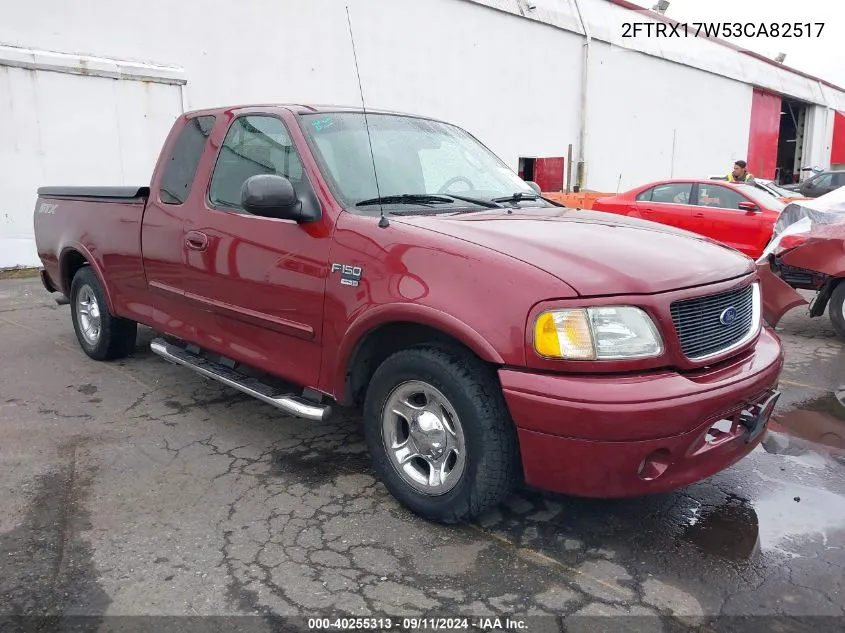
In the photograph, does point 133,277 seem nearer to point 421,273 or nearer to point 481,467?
point 421,273

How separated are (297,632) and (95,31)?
432 inches

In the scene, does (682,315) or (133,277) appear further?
(133,277)

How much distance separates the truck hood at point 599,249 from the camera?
8.61 feet

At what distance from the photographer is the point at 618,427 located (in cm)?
246

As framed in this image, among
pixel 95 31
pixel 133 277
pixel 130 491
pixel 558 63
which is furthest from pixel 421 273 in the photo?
pixel 558 63

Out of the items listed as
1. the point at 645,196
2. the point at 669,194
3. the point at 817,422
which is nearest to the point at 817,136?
the point at 645,196

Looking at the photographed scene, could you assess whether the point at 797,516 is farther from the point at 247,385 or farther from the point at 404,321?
the point at 247,385

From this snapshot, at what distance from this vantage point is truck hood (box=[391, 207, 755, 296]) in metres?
2.62

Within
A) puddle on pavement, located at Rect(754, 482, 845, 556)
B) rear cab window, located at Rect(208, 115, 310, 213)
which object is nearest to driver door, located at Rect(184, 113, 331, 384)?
rear cab window, located at Rect(208, 115, 310, 213)

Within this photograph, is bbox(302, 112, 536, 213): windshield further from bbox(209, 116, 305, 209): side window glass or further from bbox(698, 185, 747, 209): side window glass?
bbox(698, 185, 747, 209): side window glass

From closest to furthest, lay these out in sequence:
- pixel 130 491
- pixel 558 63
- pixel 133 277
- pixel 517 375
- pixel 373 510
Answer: pixel 517 375 → pixel 373 510 → pixel 130 491 → pixel 133 277 → pixel 558 63

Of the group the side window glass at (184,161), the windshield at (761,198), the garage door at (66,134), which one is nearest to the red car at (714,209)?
the windshield at (761,198)

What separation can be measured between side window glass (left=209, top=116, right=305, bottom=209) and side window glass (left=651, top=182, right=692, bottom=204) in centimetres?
787

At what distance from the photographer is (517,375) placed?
2588 millimetres
